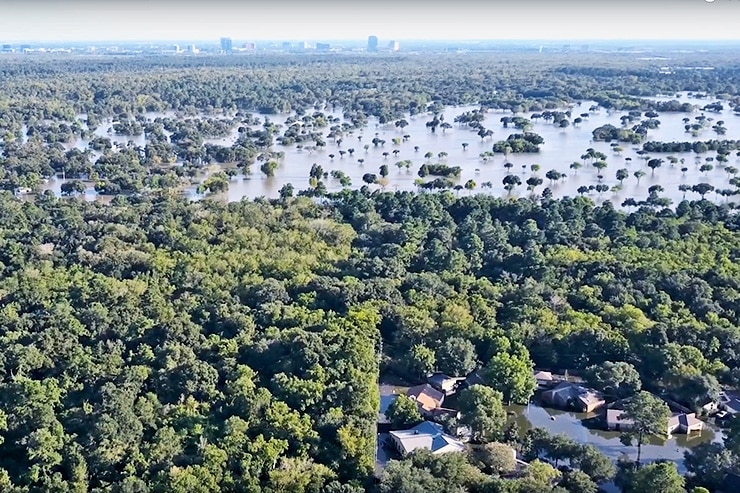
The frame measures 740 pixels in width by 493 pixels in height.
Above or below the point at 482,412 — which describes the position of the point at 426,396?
below

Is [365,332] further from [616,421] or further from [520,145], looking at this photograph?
[520,145]

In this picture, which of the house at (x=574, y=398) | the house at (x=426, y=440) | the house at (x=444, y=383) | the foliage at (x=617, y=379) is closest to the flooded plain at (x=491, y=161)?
the foliage at (x=617, y=379)

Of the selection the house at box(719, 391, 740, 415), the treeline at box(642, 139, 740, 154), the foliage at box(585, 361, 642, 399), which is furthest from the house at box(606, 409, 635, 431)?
the treeline at box(642, 139, 740, 154)

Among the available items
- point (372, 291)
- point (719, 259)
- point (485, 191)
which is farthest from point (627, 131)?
point (372, 291)

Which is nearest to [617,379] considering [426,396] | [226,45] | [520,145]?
[426,396]

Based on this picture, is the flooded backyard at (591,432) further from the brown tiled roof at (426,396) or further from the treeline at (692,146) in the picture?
the treeline at (692,146)

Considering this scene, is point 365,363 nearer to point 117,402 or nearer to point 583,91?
point 117,402
